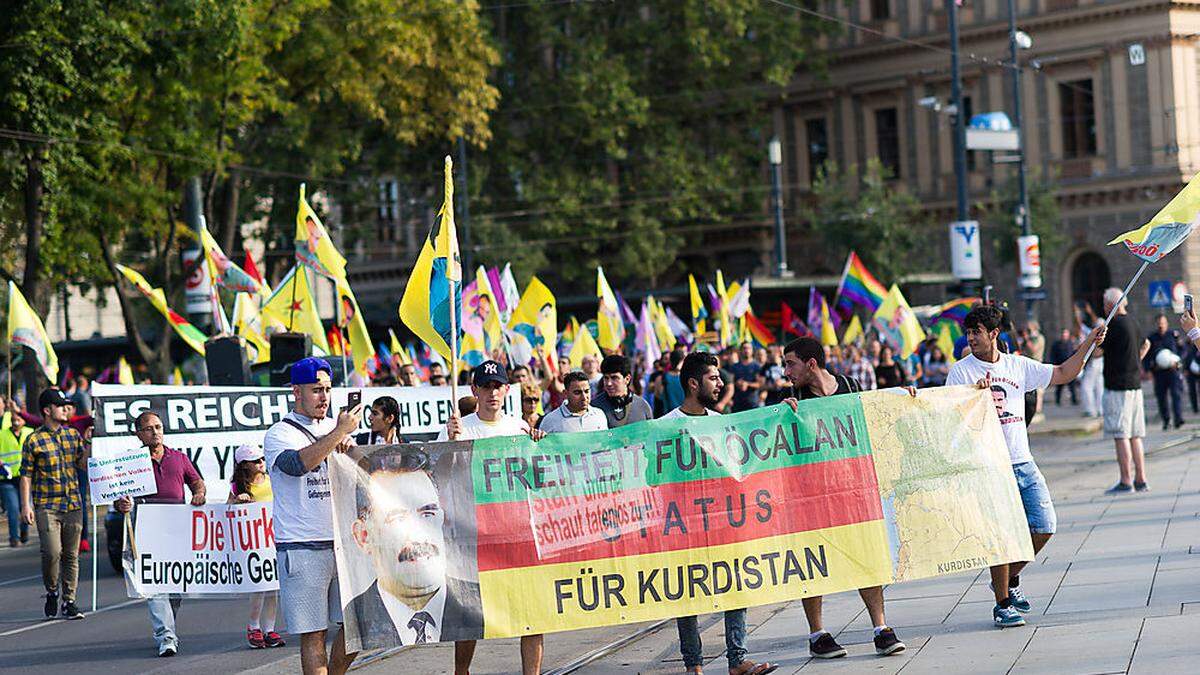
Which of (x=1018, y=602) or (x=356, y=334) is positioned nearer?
(x=1018, y=602)

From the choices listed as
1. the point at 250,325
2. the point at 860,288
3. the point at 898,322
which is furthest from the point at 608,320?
the point at 860,288

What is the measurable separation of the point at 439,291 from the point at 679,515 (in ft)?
5.86

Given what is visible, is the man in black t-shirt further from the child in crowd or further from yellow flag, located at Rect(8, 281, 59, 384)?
yellow flag, located at Rect(8, 281, 59, 384)

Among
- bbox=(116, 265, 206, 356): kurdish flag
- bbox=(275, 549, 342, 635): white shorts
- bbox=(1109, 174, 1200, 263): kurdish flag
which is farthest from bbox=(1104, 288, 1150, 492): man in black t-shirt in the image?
bbox=(116, 265, 206, 356): kurdish flag

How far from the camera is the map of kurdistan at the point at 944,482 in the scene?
8.65m

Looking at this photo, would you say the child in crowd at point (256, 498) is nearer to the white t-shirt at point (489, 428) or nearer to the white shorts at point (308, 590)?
the white t-shirt at point (489, 428)

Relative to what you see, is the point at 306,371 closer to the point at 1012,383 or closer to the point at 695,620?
the point at 695,620

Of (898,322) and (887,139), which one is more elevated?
(887,139)

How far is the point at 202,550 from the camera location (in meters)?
11.1

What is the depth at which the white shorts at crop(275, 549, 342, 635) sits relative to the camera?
7.62 meters

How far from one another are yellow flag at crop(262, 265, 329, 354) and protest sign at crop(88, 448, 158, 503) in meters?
5.87

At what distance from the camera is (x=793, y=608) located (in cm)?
1073

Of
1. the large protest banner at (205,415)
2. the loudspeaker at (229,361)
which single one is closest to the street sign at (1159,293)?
the loudspeaker at (229,361)

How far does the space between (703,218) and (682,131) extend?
113 inches
